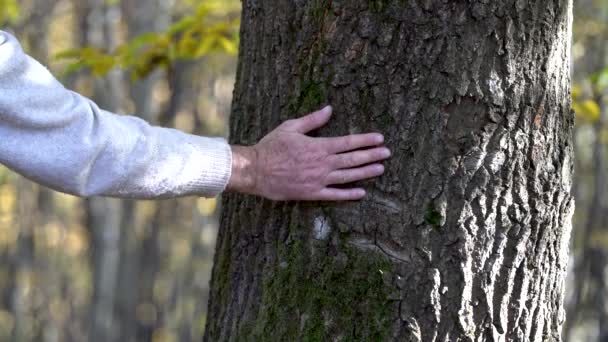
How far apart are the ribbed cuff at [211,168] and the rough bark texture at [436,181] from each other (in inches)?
8.1

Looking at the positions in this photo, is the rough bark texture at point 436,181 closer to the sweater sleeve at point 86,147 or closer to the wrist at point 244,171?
the wrist at point 244,171

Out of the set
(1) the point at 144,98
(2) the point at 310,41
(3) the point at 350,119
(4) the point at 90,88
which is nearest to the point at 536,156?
(3) the point at 350,119

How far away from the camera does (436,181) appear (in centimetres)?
204

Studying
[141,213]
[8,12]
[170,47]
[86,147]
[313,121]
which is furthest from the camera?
[141,213]

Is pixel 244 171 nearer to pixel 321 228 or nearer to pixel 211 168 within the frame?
pixel 211 168

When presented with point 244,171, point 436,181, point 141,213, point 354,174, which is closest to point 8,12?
point 244,171

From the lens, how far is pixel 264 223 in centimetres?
228

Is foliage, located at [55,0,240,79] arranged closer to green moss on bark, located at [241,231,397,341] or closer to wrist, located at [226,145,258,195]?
wrist, located at [226,145,258,195]

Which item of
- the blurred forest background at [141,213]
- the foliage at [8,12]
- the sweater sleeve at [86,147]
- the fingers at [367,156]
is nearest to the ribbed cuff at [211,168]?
the sweater sleeve at [86,147]

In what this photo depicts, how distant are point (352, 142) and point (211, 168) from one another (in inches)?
14.6

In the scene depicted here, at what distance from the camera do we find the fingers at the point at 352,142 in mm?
2074

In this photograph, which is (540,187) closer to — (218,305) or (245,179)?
(245,179)

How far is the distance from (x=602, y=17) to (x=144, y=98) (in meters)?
5.91

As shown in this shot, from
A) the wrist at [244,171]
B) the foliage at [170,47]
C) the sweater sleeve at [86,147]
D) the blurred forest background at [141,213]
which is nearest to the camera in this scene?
the sweater sleeve at [86,147]
